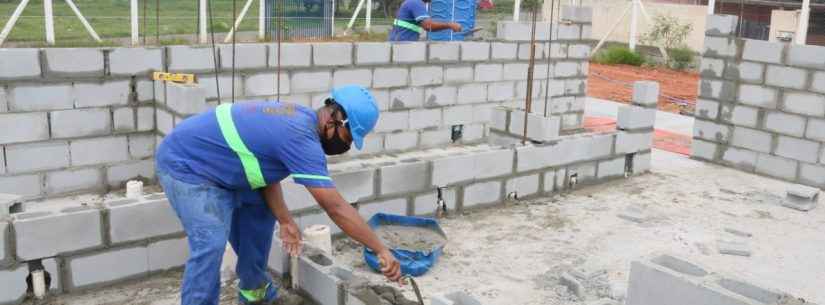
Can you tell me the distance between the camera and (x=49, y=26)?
28.9ft

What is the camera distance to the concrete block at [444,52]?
812cm

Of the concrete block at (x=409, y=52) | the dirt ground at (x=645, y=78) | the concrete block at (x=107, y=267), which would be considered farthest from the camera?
the dirt ground at (x=645, y=78)

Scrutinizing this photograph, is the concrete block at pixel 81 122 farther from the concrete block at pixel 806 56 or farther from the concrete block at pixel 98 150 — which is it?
the concrete block at pixel 806 56

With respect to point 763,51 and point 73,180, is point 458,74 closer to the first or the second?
point 763,51

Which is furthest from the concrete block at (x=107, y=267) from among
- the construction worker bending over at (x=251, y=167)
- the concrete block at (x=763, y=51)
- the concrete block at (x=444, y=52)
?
the concrete block at (x=763, y=51)

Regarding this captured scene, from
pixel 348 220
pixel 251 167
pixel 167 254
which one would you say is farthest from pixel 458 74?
pixel 348 220

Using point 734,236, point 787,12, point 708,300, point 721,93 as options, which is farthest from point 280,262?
point 787,12

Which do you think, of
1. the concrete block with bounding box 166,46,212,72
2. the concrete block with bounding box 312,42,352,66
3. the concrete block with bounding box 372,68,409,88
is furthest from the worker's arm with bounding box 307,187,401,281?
the concrete block with bounding box 372,68,409,88

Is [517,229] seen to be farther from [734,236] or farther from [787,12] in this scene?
[787,12]

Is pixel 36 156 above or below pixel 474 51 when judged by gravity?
below

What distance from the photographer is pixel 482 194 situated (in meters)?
6.12

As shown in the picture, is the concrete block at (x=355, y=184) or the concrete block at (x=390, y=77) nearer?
the concrete block at (x=355, y=184)

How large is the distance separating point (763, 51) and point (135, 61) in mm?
6192

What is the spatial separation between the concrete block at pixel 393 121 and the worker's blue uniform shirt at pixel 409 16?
985 mm
